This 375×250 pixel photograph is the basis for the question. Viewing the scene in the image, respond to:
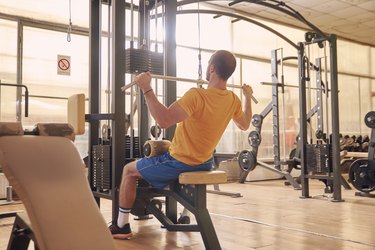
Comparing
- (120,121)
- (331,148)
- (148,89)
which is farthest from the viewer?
(331,148)

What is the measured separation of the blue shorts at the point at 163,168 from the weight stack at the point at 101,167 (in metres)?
0.52

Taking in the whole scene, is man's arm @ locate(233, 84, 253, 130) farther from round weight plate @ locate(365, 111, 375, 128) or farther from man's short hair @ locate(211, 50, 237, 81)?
round weight plate @ locate(365, 111, 375, 128)

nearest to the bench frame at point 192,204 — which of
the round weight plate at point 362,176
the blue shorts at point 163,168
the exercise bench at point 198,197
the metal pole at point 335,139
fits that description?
the exercise bench at point 198,197

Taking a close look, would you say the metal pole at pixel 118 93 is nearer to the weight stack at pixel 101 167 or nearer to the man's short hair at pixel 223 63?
the weight stack at pixel 101 167

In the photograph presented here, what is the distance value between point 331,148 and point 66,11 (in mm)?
3934

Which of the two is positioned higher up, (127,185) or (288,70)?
(288,70)

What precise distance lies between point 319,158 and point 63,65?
3537 mm

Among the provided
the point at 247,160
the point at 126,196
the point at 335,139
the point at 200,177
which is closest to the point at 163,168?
the point at 200,177

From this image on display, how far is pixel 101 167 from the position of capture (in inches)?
131

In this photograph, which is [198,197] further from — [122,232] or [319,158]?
[319,158]

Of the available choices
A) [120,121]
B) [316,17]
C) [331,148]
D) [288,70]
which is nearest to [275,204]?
[331,148]

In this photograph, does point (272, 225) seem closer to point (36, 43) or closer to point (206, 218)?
point (206, 218)

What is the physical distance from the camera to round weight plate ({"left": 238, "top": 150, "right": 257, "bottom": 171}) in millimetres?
6488

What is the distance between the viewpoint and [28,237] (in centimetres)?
163
